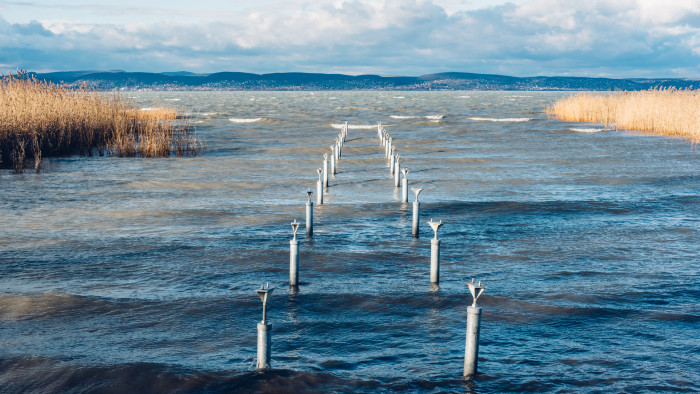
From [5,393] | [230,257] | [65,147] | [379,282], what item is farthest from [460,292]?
[65,147]

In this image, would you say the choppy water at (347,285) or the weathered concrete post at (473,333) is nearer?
the weathered concrete post at (473,333)

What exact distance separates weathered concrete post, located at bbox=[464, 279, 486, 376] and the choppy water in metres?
0.17

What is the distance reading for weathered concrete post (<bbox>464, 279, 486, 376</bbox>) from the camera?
6348 mm

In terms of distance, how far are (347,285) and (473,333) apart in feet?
12.8

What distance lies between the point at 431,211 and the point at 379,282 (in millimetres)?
6492

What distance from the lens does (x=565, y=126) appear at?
49312 millimetres

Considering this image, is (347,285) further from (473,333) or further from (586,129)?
(586,129)

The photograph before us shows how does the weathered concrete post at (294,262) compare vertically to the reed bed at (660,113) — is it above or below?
below

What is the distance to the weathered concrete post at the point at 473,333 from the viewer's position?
20.8ft

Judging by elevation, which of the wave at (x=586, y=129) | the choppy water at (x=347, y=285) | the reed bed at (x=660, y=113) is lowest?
the choppy water at (x=347, y=285)

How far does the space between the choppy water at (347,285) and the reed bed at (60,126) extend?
3637 millimetres

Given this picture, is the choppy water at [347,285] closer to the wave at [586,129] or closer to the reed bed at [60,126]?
the reed bed at [60,126]

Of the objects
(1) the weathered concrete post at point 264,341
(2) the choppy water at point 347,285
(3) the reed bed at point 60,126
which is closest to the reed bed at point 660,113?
(2) the choppy water at point 347,285

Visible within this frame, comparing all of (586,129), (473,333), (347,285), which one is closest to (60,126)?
(347,285)
